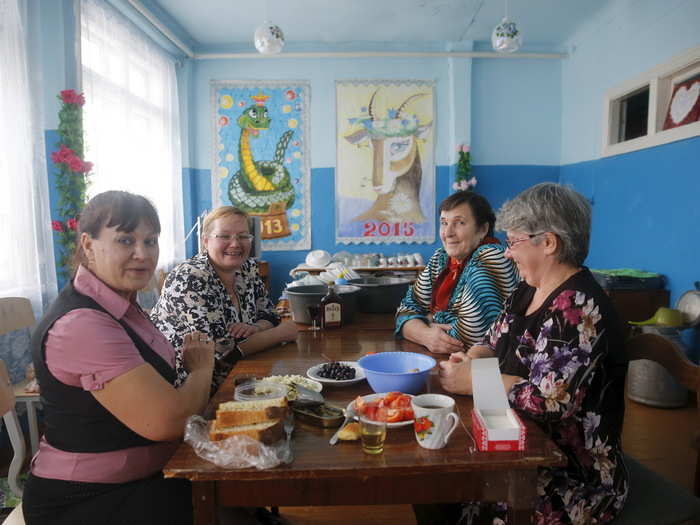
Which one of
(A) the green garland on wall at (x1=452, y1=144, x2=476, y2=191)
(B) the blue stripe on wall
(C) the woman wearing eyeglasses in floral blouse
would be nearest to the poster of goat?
(A) the green garland on wall at (x1=452, y1=144, x2=476, y2=191)

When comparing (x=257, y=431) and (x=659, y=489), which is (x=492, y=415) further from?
(x=659, y=489)

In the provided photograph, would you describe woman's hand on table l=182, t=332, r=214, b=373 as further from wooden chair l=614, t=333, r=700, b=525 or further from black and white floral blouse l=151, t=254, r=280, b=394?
wooden chair l=614, t=333, r=700, b=525

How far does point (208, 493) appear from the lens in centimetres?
94

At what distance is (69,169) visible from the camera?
3076 mm

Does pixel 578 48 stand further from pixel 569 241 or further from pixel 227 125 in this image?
pixel 569 241

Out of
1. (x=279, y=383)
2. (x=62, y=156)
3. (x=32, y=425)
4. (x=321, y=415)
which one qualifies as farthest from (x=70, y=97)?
(x=321, y=415)

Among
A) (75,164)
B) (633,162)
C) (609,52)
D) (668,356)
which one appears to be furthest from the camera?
(609,52)

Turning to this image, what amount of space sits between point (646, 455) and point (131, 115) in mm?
4892

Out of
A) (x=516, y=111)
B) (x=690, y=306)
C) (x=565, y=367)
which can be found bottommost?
(x=690, y=306)

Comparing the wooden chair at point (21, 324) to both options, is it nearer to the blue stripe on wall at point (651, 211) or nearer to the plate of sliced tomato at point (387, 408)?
the plate of sliced tomato at point (387, 408)

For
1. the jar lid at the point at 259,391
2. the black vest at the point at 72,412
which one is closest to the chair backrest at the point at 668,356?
the jar lid at the point at 259,391

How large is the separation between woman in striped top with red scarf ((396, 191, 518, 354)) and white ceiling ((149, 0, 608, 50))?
3444 millimetres

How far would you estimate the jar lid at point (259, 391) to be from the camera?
4.02 ft

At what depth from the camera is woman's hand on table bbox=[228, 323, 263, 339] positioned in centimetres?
189
